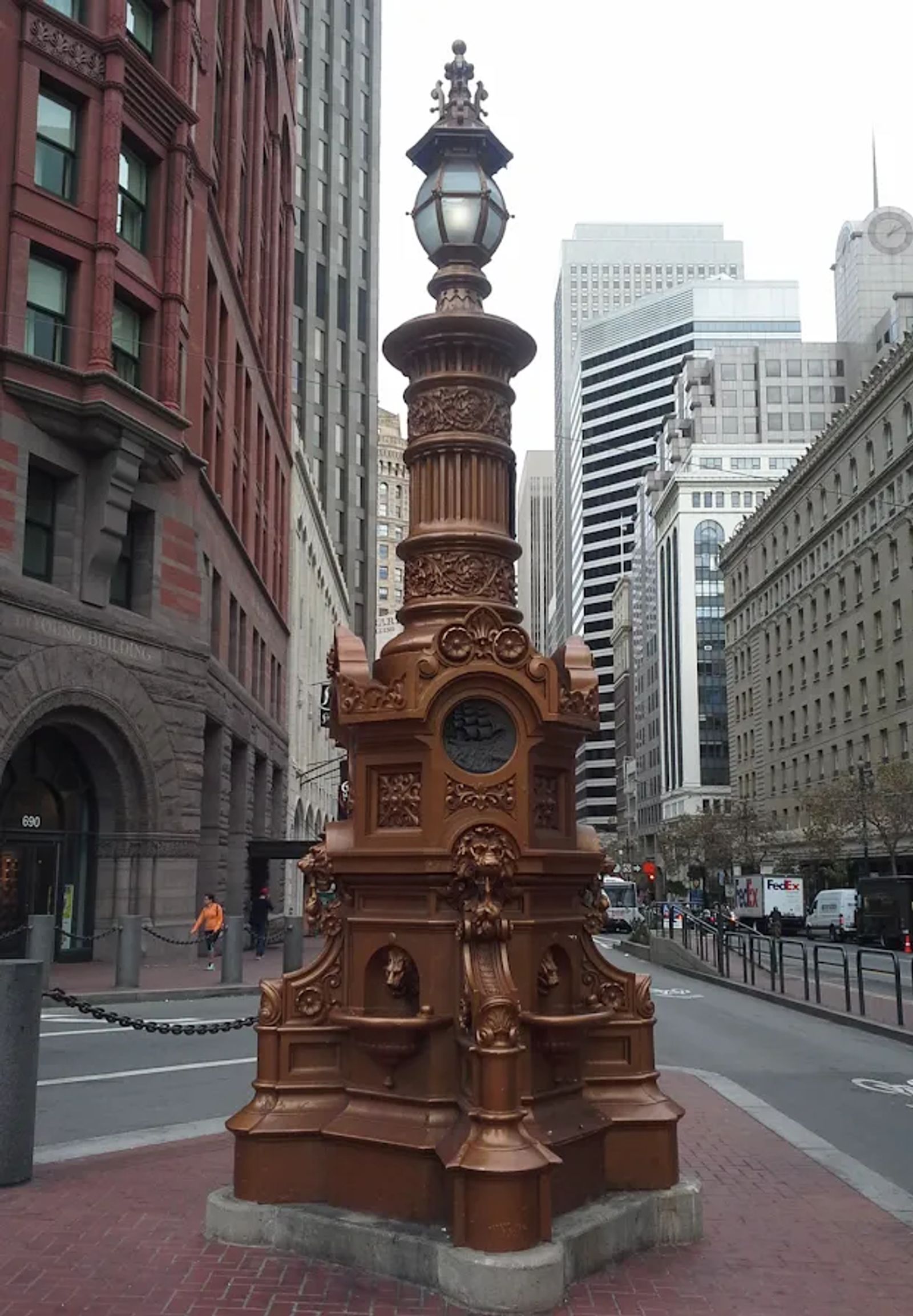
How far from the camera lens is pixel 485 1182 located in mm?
5141

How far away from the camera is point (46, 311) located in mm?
23094

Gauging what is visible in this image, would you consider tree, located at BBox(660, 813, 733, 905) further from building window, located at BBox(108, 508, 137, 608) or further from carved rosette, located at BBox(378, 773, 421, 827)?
carved rosette, located at BBox(378, 773, 421, 827)

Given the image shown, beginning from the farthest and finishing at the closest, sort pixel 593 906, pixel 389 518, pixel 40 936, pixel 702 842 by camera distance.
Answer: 1. pixel 389 518
2. pixel 702 842
3. pixel 40 936
4. pixel 593 906

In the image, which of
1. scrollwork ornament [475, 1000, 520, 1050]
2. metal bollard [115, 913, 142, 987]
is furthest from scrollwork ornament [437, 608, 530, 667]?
metal bollard [115, 913, 142, 987]

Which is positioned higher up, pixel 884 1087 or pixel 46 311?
pixel 46 311

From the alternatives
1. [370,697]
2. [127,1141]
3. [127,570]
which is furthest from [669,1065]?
[127,570]

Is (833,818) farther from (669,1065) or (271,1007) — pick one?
(271,1007)

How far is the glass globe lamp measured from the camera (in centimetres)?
686

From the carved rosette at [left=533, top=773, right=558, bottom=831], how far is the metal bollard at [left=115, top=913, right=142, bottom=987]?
46.8 ft

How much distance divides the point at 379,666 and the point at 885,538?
54112 millimetres

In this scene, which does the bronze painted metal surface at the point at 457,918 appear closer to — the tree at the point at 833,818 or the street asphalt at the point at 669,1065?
the street asphalt at the point at 669,1065

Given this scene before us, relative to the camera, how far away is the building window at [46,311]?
22828 mm

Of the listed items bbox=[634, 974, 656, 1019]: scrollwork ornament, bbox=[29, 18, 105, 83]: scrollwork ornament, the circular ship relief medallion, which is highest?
bbox=[29, 18, 105, 83]: scrollwork ornament

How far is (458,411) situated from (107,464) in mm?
18699
